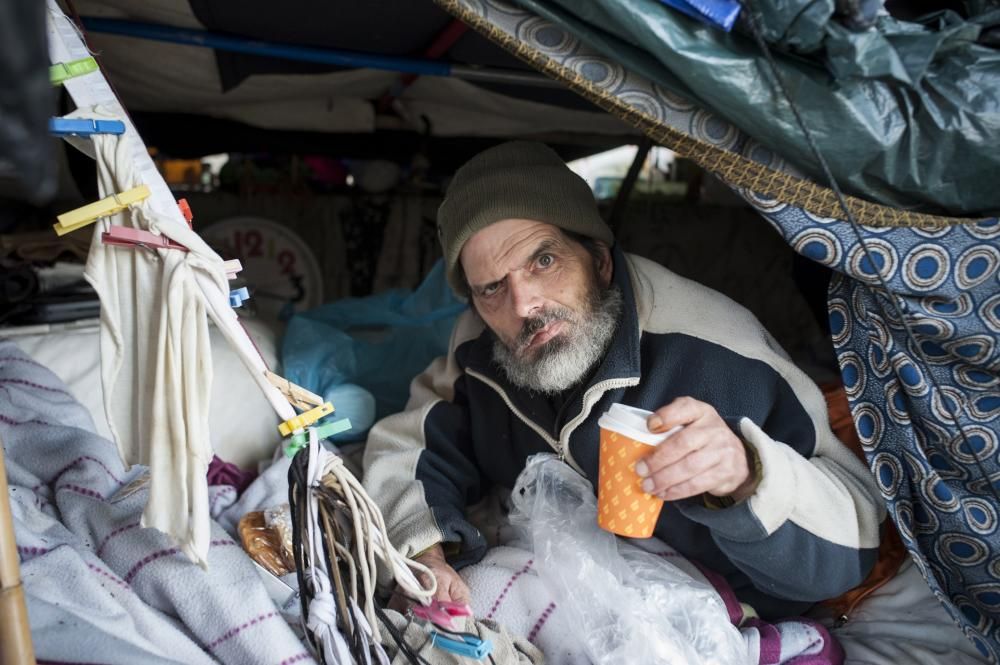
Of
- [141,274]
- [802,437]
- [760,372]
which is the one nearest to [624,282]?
[760,372]

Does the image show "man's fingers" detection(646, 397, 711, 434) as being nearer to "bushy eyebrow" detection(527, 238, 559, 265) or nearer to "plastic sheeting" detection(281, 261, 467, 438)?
"bushy eyebrow" detection(527, 238, 559, 265)

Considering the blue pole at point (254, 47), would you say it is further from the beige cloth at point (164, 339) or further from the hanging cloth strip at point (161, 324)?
the beige cloth at point (164, 339)

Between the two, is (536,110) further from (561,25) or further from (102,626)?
(102,626)

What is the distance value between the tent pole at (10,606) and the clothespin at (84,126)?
40 centimetres

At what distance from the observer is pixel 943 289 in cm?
117

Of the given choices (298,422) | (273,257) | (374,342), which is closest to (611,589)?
(298,422)

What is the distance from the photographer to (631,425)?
3.61 ft

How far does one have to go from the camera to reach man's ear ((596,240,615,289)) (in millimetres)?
1692

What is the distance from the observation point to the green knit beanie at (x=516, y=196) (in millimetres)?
1590

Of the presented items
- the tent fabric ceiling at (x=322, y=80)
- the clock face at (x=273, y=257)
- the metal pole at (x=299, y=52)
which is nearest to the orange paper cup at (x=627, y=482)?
the tent fabric ceiling at (x=322, y=80)

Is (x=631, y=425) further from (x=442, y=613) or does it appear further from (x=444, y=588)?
(x=444, y=588)

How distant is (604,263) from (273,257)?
92.6 inches

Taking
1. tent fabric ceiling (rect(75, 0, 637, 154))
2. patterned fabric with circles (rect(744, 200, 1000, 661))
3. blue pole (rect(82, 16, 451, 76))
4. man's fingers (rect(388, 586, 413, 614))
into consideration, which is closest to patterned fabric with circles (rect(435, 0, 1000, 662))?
patterned fabric with circles (rect(744, 200, 1000, 661))

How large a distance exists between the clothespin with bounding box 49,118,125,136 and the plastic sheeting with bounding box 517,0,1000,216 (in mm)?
583
